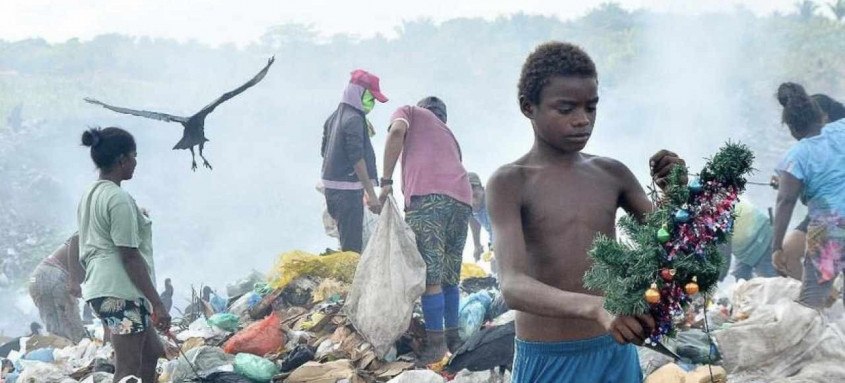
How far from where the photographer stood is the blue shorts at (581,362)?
2.73 meters

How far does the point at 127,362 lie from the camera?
16.7 feet

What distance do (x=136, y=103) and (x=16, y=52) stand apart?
574 centimetres

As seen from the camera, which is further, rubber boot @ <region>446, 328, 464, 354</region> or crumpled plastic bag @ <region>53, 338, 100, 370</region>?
crumpled plastic bag @ <region>53, 338, 100, 370</region>

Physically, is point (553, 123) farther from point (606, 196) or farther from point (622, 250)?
point (622, 250)

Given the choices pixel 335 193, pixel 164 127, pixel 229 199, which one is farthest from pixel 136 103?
pixel 335 193

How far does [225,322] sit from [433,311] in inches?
81.5

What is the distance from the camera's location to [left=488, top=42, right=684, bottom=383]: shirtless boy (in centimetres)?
270

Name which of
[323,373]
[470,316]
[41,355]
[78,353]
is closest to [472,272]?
[470,316]

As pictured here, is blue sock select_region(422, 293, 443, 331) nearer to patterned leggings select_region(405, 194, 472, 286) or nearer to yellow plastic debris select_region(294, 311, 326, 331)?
patterned leggings select_region(405, 194, 472, 286)

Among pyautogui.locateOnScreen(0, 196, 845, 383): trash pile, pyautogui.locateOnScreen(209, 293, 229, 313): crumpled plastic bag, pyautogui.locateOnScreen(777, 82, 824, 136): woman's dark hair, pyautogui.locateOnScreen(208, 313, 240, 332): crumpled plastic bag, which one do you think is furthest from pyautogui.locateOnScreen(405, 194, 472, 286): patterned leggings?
pyautogui.locateOnScreen(209, 293, 229, 313): crumpled plastic bag

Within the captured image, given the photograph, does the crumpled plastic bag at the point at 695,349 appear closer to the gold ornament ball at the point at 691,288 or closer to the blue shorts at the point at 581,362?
the blue shorts at the point at 581,362

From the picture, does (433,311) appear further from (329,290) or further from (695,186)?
(695,186)

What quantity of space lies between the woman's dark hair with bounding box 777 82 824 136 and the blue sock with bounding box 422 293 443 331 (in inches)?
101

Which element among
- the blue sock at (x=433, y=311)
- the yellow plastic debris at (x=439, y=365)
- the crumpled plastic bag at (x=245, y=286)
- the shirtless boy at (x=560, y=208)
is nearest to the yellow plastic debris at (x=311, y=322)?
the blue sock at (x=433, y=311)
